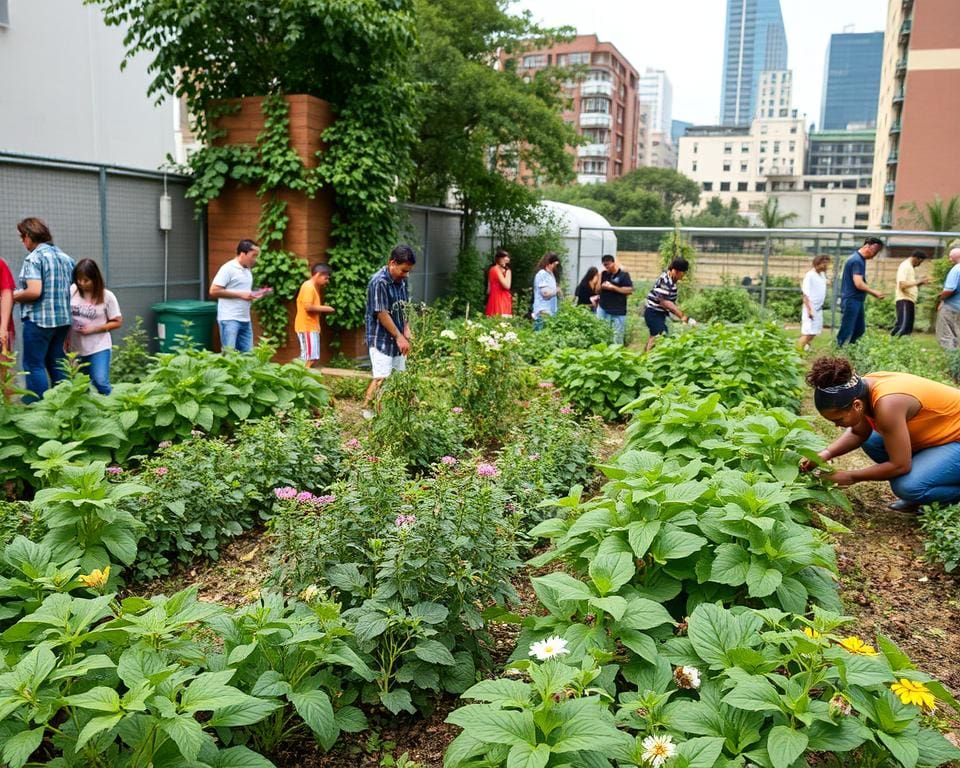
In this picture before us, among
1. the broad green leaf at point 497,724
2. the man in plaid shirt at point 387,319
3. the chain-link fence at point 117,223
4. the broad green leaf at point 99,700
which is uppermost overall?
the chain-link fence at point 117,223

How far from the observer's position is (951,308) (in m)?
12.4

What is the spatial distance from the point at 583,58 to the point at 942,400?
320 feet

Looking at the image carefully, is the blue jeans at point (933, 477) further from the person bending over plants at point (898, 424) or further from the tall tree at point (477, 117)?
the tall tree at point (477, 117)

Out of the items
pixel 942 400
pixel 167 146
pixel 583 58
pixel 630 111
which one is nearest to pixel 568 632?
pixel 942 400

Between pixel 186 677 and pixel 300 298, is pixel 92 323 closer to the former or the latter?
pixel 300 298

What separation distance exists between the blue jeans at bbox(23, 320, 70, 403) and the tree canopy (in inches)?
2434

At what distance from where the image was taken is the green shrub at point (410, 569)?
294cm

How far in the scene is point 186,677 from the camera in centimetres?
238

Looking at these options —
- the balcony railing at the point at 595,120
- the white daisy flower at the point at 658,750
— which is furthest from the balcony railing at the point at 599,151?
the white daisy flower at the point at 658,750

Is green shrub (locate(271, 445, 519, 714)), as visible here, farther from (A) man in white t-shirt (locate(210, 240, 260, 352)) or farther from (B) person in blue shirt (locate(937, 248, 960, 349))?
(B) person in blue shirt (locate(937, 248, 960, 349))

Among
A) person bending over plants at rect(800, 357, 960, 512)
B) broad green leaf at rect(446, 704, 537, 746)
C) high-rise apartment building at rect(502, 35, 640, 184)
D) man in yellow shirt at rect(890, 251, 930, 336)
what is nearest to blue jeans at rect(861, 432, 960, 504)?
person bending over plants at rect(800, 357, 960, 512)

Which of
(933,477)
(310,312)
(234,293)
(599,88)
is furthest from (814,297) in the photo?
(599,88)

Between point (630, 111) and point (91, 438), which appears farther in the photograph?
point (630, 111)

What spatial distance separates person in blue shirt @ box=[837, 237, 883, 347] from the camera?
1187 cm
